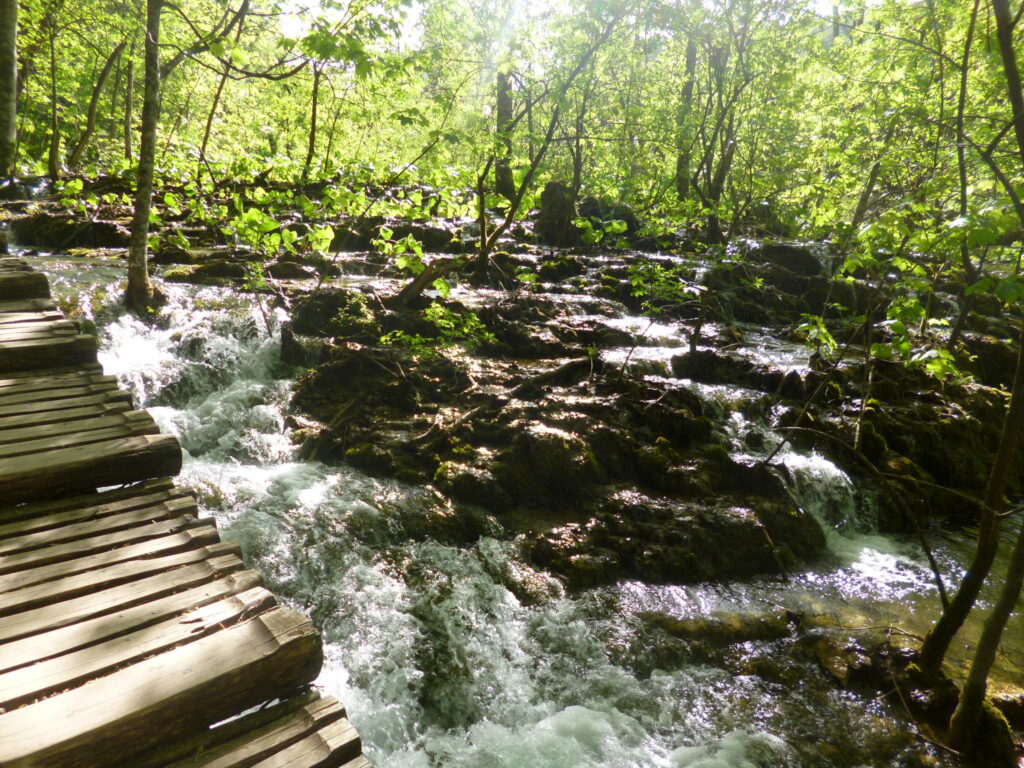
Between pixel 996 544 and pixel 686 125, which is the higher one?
pixel 686 125

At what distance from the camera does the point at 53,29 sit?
13680mm

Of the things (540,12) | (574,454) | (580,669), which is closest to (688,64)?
(540,12)

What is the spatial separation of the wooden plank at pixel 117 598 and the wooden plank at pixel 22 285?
5.74m

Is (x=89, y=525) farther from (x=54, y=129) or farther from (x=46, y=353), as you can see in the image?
(x=54, y=129)

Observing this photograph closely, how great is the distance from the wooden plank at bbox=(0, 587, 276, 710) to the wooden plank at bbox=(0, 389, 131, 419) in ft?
8.61

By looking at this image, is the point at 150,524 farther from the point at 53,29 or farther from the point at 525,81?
the point at 53,29

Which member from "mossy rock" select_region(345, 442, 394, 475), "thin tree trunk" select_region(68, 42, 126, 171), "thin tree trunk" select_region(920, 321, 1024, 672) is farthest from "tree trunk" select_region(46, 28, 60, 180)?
"thin tree trunk" select_region(920, 321, 1024, 672)

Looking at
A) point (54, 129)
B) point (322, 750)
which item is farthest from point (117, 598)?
point (54, 129)

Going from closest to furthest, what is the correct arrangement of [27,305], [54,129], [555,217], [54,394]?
[54,394] → [27,305] → [54,129] → [555,217]

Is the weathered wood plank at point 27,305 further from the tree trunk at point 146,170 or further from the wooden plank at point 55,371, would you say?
the tree trunk at point 146,170

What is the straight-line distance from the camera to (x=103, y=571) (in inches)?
96.3

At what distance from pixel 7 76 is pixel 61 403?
365 centimetres

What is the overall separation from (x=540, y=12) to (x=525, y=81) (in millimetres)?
1414

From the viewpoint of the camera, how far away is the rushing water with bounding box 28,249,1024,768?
3.99 metres
